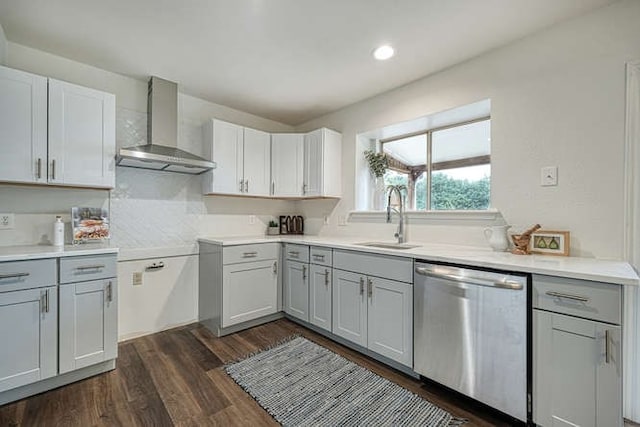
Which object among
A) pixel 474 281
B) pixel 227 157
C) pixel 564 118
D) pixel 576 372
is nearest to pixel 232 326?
pixel 227 157

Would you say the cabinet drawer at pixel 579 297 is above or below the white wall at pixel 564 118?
below

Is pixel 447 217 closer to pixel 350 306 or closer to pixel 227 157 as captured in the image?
pixel 350 306

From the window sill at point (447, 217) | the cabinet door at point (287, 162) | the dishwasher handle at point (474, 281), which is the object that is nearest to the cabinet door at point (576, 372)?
the dishwasher handle at point (474, 281)

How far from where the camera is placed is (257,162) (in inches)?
127

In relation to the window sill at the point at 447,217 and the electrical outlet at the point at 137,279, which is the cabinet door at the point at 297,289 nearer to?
the window sill at the point at 447,217

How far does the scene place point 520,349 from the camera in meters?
1.45

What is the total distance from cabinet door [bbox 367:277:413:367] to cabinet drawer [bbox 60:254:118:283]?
1.88m

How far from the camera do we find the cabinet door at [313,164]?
3209mm

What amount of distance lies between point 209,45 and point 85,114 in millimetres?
1055

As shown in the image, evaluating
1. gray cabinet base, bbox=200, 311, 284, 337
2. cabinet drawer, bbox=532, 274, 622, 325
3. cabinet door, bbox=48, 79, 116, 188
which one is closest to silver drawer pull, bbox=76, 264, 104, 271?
cabinet door, bbox=48, 79, 116, 188

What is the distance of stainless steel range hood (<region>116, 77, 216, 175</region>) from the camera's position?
245 centimetres

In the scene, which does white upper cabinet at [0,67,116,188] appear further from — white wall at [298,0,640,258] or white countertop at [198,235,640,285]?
white wall at [298,0,640,258]

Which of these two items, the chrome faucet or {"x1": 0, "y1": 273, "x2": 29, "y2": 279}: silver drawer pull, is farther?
the chrome faucet

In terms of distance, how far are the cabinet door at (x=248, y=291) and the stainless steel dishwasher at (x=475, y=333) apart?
5.01 ft
